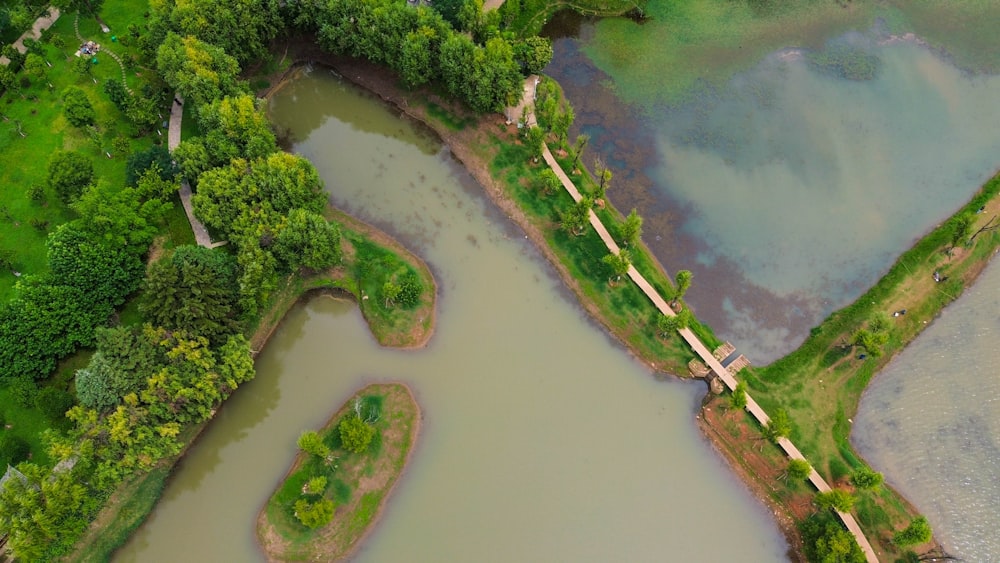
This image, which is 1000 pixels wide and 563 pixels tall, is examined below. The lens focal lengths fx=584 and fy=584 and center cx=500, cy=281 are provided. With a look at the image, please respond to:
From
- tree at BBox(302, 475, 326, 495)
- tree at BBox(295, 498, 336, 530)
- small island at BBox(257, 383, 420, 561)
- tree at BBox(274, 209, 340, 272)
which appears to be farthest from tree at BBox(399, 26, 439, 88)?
tree at BBox(295, 498, 336, 530)

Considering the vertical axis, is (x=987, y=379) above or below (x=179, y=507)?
above

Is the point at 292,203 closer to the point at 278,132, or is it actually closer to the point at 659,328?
the point at 278,132

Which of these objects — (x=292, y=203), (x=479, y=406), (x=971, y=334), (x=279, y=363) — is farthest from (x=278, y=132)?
(x=971, y=334)

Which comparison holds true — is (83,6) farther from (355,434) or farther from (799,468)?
(799,468)

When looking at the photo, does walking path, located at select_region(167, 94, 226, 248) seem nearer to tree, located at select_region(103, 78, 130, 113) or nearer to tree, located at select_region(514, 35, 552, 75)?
tree, located at select_region(103, 78, 130, 113)

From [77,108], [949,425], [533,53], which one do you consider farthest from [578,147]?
[77,108]

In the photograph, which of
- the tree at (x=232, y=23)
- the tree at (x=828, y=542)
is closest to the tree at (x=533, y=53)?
the tree at (x=232, y=23)
